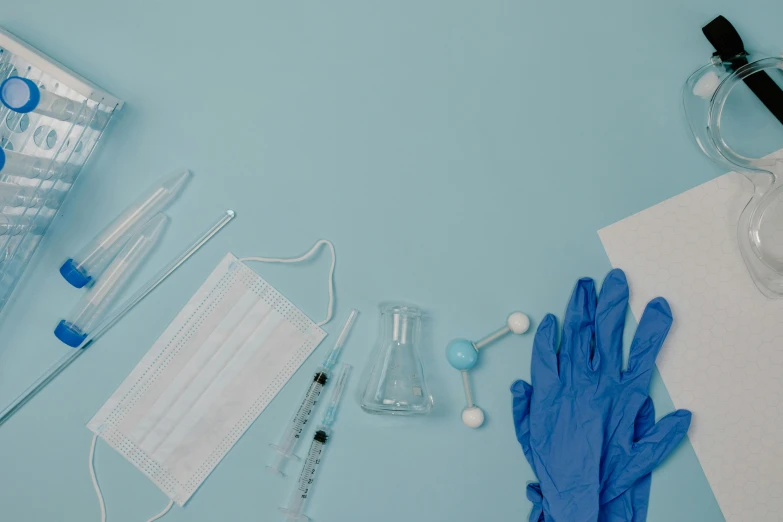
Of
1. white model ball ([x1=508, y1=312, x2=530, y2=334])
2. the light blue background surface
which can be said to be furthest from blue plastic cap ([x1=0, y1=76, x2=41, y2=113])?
white model ball ([x1=508, y1=312, x2=530, y2=334])

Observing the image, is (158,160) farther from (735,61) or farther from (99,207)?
(735,61)

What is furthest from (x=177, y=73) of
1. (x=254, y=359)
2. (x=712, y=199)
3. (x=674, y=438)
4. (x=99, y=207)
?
(x=674, y=438)

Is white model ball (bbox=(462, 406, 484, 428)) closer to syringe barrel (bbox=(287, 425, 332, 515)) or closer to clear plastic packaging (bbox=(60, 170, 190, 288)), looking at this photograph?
syringe barrel (bbox=(287, 425, 332, 515))

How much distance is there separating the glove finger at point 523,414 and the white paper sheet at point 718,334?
395mm

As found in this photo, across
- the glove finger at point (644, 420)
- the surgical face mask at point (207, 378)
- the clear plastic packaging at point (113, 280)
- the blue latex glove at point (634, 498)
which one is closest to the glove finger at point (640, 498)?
the blue latex glove at point (634, 498)

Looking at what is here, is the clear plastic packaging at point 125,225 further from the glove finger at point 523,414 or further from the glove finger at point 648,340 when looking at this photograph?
the glove finger at point 648,340

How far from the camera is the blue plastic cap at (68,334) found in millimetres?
1643

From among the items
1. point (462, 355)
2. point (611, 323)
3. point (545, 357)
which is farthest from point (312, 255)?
point (611, 323)

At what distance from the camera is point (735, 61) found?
169 cm

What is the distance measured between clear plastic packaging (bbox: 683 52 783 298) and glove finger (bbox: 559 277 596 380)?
0.48 m

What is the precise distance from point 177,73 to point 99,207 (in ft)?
1.49

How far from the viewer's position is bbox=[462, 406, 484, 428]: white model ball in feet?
5.50

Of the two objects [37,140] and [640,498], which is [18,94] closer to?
[37,140]

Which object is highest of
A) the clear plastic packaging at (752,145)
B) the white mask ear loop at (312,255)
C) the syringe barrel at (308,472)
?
the clear plastic packaging at (752,145)
